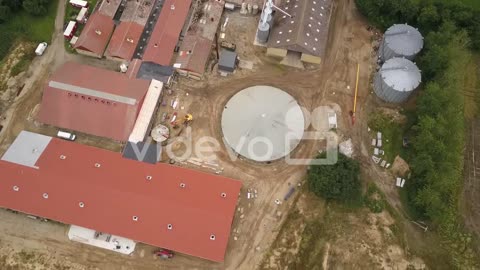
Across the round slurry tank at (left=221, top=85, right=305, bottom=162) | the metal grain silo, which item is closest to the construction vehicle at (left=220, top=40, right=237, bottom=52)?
the round slurry tank at (left=221, top=85, right=305, bottom=162)

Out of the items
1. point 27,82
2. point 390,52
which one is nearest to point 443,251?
point 390,52

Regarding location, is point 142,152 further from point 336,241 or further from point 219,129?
point 336,241

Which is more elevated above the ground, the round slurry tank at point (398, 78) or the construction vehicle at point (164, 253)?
the round slurry tank at point (398, 78)

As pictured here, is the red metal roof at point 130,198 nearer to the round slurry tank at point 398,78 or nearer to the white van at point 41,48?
the white van at point 41,48

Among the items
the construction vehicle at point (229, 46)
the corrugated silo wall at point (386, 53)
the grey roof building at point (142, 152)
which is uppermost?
the corrugated silo wall at point (386, 53)

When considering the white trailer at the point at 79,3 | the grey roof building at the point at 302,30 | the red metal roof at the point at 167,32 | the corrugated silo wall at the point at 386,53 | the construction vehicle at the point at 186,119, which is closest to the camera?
the construction vehicle at the point at 186,119

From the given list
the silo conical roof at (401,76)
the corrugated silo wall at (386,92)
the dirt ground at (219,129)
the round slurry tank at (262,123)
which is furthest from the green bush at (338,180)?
the silo conical roof at (401,76)

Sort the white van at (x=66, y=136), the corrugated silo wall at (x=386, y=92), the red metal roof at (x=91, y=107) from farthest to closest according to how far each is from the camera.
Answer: the corrugated silo wall at (x=386, y=92) < the white van at (x=66, y=136) < the red metal roof at (x=91, y=107)
